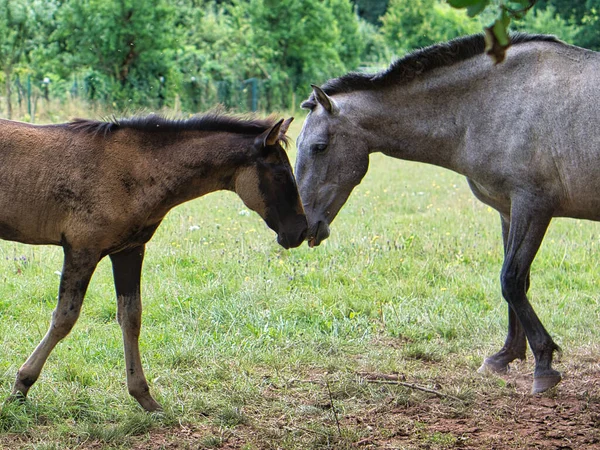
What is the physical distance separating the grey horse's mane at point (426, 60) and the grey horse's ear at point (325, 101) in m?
0.17

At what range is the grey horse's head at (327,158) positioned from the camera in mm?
5328

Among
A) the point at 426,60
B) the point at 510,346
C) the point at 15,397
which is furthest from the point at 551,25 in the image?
the point at 15,397

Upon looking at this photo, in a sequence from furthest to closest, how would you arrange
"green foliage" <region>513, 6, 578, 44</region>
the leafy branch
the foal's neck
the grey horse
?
"green foliage" <region>513, 6, 578, 44</region>, the grey horse, the foal's neck, the leafy branch

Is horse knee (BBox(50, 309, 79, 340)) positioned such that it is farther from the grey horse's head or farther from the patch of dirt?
the grey horse's head

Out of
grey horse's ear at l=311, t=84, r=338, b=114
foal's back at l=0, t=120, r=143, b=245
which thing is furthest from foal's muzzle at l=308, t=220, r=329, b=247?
foal's back at l=0, t=120, r=143, b=245

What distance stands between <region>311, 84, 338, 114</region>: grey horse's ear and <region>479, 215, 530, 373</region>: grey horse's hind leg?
1.43 meters

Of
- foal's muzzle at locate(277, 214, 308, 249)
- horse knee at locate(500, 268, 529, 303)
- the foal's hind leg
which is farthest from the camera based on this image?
horse knee at locate(500, 268, 529, 303)

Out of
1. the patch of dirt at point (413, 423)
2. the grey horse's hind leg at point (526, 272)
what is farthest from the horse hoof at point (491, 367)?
the grey horse's hind leg at point (526, 272)

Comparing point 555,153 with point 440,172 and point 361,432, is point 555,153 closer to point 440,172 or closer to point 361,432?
point 361,432

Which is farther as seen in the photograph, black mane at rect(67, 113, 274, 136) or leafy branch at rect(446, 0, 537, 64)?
black mane at rect(67, 113, 274, 136)

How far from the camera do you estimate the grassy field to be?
4.37 metres

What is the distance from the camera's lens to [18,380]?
4344mm

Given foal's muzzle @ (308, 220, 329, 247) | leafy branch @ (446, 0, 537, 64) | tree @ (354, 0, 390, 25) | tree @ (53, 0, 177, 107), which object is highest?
tree @ (354, 0, 390, 25)

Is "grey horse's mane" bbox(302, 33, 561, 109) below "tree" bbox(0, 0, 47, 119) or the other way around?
below
